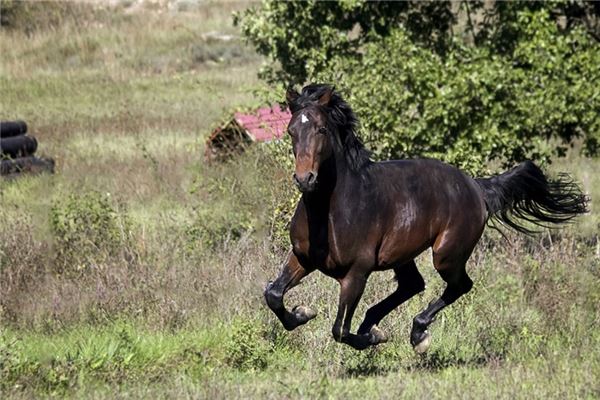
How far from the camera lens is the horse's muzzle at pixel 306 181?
7633 mm

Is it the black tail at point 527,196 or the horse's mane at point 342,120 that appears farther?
the black tail at point 527,196

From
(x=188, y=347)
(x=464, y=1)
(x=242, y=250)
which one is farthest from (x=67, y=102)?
(x=188, y=347)

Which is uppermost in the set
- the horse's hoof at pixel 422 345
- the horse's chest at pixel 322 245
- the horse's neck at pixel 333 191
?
the horse's neck at pixel 333 191

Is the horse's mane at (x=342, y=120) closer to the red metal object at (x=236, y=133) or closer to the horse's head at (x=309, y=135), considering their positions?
the horse's head at (x=309, y=135)

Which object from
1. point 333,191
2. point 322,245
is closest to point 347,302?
point 322,245

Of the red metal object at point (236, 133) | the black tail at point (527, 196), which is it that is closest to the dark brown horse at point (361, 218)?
the black tail at point (527, 196)

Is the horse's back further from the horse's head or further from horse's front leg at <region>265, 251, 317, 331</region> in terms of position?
the horse's head

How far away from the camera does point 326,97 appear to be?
27.1 feet

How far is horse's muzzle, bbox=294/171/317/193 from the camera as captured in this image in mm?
7633

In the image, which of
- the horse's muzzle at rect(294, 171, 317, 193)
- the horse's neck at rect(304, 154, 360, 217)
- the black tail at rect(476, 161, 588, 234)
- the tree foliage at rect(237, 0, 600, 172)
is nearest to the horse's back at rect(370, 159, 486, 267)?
the horse's neck at rect(304, 154, 360, 217)

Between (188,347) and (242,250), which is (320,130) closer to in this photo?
(188,347)

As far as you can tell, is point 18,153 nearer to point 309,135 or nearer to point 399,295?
point 399,295

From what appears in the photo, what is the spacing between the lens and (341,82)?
631 inches

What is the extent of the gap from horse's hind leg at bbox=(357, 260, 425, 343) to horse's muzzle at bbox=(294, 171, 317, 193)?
1.63 m
